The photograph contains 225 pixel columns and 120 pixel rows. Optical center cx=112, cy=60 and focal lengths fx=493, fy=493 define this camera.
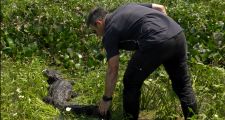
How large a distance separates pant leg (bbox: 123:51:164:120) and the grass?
1.87 ft

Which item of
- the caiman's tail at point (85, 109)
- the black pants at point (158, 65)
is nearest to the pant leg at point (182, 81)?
the black pants at point (158, 65)

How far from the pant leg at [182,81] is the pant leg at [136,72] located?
0.88 ft

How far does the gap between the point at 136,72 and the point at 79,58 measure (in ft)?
8.73

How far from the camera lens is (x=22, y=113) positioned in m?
5.61

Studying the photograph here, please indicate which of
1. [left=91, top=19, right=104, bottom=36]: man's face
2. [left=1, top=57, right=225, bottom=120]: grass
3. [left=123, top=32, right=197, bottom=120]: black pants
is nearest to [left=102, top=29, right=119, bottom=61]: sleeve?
[left=91, top=19, right=104, bottom=36]: man's face

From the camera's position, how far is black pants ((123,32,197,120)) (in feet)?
16.3

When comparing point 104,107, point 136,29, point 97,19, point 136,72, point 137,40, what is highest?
point 97,19

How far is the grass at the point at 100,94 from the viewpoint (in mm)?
5652

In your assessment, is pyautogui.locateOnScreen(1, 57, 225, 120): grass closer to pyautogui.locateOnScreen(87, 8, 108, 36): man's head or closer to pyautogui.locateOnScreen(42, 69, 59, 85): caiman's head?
pyautogui.locateOnScreen(42, 69, 59, 85): caiman's head

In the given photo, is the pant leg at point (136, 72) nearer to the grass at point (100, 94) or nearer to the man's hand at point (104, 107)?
the man's hand at point (104, 107)

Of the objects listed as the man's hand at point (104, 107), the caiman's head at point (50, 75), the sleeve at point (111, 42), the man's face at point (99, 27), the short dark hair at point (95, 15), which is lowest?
the caiman's head at point (50, 75)

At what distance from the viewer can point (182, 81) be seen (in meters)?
5.37

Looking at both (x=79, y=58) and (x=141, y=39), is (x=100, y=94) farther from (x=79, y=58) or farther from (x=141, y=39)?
A: (x=141, y=39)

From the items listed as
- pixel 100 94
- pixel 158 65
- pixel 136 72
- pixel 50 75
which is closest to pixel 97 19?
pixel 136 72
